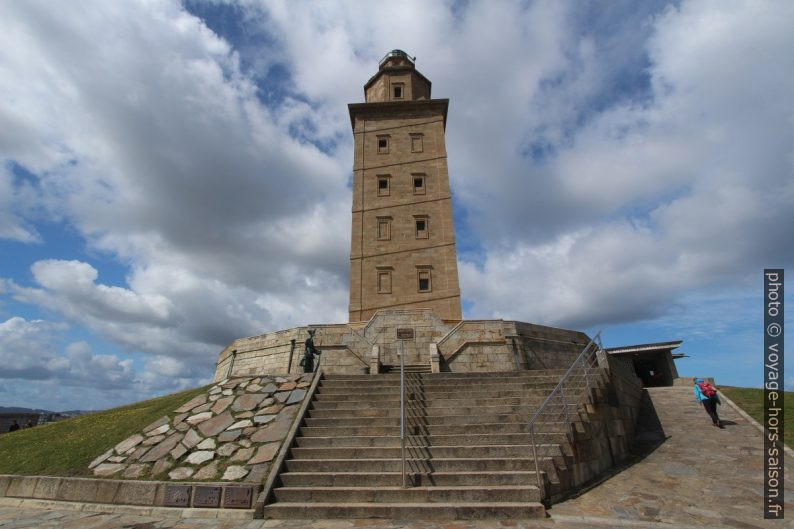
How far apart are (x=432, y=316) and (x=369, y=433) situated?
8.42 meters

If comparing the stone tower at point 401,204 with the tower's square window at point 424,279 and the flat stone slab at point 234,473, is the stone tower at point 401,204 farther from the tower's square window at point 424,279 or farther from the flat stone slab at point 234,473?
the flat stone slab at point 234,473

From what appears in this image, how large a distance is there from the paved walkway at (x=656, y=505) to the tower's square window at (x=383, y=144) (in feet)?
67.5

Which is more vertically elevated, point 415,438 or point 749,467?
point 415,438

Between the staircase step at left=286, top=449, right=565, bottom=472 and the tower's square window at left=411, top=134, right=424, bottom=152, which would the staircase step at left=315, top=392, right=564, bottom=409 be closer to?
the staircase step at left=286, top=449, right=565, bottom=472

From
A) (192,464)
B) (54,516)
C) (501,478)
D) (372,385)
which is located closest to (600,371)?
(501,478)

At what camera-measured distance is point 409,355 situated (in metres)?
15.1

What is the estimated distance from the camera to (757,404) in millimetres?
11508

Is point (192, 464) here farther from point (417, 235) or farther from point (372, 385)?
point (417, 235)

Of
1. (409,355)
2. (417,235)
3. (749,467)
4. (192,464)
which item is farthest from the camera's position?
(417,235)

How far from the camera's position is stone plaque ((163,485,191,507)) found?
6.23 meters

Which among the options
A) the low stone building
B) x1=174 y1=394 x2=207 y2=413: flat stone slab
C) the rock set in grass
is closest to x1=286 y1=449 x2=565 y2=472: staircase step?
the rock set in grass

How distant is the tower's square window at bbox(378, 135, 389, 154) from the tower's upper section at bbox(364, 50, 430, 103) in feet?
11.3

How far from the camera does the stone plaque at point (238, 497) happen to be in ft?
19.9

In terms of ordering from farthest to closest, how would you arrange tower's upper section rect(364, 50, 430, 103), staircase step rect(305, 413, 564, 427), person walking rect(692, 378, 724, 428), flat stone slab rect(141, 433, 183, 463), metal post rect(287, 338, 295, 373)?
1. tower's upper section rect(364, 50, 430, 103)
2. metal post rect(287, 338, 295, 373)
3. person walking rect(692, 378, 724, 428)
4. staircase step rect(305, 413, 564, 427)
5. flat stone slab rect(141, 433, 183, 463)
